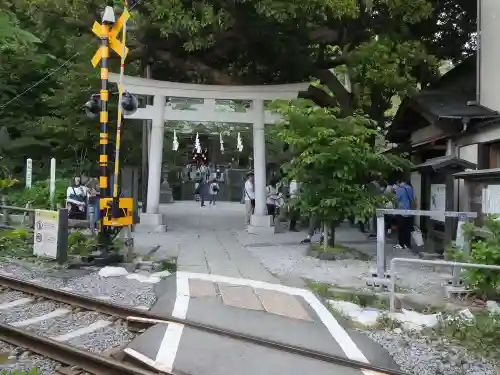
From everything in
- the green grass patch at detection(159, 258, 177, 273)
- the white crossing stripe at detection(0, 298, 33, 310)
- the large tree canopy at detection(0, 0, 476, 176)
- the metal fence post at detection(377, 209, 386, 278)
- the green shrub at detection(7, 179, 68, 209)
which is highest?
the large tree canopy at detection(0, 0, 476, 176)

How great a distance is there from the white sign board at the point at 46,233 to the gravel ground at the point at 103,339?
4.73 metres

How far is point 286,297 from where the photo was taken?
8.09 metres

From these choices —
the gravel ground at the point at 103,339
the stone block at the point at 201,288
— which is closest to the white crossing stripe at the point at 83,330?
the gravel ground at the point at 103,339

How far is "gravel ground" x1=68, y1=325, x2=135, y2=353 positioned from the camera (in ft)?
19.6

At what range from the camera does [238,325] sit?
6.46 metres

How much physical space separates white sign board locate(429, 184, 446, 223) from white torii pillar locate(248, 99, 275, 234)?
5675 millimetres

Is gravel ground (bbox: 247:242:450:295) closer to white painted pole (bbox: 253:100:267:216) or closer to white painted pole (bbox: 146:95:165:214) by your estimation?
white painted pole (bbox: 253:100:267:216)

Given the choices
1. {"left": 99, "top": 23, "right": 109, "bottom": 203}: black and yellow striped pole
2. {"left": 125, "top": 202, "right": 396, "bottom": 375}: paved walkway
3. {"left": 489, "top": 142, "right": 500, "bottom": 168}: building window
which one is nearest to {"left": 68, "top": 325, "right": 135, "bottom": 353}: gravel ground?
{"left": 125, "top": 202, "right": 396, "bottom": 375}: paved walkway

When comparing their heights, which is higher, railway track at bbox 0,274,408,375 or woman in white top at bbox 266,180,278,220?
woman in white top at bbox 266,180,278,220

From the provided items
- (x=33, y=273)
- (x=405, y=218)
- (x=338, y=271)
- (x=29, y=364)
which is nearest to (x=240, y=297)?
(x=338, y=271)

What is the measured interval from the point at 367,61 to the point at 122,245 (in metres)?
8.34

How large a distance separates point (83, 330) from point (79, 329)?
0.30 ft

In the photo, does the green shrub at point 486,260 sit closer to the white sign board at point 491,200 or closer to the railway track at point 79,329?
the white sign board at point 491,200

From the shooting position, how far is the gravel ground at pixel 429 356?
5.29 meters
